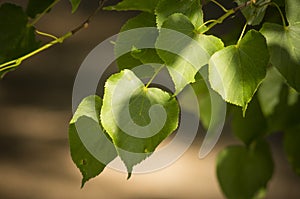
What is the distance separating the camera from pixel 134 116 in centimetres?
84

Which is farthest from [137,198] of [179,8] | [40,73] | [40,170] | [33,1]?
[179,8]

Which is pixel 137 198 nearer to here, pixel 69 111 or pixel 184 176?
pixel 184 176

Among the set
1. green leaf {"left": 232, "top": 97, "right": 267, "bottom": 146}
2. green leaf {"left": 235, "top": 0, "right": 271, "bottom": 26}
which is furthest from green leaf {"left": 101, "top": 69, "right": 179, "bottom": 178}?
green leaf {"left": 232, "top": 97, "right": 267, "bottom": 146}

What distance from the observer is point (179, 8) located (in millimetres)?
866

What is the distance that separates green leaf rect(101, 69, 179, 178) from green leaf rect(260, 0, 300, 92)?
135 mm

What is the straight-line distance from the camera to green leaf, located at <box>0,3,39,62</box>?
1015 mm

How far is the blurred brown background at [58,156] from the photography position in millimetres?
2803

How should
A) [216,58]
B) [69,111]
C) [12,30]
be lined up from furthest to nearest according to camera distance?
[69,111]
[12,30]
[216,58]

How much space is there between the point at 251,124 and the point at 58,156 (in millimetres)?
1599

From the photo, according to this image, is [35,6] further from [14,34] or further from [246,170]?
[246,170]

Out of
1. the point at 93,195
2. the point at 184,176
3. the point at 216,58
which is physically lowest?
the point at 184,176

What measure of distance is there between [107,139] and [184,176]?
2.03 m

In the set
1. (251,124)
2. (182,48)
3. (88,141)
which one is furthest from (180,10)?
(251,124)

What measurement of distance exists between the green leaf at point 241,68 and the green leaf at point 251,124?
1.92ft
